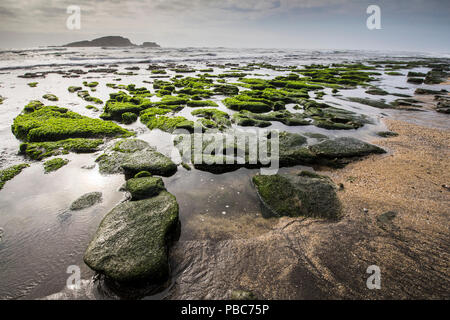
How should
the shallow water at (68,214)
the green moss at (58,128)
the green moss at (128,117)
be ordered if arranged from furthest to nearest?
the green moss at (128,117) → the green moss at (58,128) → the shallow water at (68,214)

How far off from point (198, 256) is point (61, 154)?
736 centimetres

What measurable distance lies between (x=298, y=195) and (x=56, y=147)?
9.38 metres

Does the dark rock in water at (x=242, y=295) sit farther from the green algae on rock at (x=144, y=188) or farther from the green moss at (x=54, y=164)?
the green moss at (x=54, y=164)

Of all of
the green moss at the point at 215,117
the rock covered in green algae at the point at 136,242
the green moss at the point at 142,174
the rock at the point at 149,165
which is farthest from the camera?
the green moss at the point at 215,117

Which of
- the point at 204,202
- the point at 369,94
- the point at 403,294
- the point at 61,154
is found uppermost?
the point at 369,94

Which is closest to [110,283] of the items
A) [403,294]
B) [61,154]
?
[403,294]

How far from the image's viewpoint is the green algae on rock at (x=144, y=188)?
5.83 meters

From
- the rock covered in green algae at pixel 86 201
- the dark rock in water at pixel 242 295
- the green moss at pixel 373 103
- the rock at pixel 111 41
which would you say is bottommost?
the dark rock in water at pixel 242 295

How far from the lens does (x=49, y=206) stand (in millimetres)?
5879

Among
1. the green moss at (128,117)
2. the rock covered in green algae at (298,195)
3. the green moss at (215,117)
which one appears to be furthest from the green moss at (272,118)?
the green moss at (128,117)

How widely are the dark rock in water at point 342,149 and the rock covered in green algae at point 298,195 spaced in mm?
1852

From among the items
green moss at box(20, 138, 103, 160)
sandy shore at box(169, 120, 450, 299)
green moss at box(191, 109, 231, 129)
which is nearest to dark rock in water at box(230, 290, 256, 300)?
sandy shore at box(169, 120, 450, 299)
